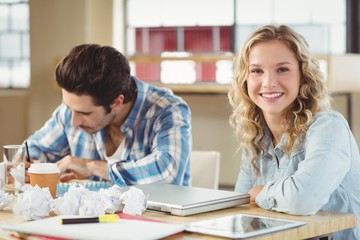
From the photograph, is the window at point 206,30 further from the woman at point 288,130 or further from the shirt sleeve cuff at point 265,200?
the shirt sleeve cuff at point 265,200

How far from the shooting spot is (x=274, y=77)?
2295mm

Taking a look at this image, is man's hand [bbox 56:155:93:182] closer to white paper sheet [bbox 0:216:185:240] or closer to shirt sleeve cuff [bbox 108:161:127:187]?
shirt sleeve cuff [bbox 108:161:127:187]

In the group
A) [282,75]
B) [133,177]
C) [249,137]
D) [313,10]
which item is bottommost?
[133,177]

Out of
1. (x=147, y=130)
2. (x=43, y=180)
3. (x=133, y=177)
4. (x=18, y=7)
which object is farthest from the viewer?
(x=18, y=7)

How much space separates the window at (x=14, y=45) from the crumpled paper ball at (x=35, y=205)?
194 inches

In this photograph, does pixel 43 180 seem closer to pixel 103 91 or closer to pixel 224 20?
pixel 103 91

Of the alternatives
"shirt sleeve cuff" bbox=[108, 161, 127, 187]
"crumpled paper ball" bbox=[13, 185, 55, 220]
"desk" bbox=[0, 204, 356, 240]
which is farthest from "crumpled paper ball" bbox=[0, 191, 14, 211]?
"shirt sleeve cuff" bbox=[108, 161, 127, 187]

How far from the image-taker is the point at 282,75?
7.57 ft

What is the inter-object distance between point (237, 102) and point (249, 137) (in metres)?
0.16

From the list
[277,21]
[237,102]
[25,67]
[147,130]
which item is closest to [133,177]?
[147,130]

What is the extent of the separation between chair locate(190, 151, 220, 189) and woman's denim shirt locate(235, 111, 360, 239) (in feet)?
2.07

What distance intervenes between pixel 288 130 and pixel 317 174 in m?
0.31

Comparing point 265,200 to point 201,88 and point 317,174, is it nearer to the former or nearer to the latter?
point 317,174

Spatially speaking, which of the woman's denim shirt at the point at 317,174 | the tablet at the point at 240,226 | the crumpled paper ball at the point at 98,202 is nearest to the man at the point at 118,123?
the woman's denim shirt at the point at 317,174
